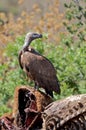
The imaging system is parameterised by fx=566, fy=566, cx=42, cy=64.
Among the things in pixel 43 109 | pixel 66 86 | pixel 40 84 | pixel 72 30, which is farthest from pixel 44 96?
pixel 72 30

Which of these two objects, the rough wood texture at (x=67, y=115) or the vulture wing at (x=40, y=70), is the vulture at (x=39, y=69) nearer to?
the vulture wing at (x=40, y=70)

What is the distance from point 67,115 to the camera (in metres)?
8.30

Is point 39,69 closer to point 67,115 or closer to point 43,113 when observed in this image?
point 43,113

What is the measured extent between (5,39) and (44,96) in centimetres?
1742

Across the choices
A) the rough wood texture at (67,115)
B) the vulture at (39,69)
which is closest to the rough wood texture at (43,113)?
the rough wood texture at (67,115)

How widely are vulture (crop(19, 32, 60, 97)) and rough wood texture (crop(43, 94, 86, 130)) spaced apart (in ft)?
8.90

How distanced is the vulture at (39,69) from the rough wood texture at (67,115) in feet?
8.90

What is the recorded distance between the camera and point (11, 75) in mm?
17031

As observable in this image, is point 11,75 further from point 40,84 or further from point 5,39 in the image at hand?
point 5,39

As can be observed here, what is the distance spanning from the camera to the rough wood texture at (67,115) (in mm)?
8201

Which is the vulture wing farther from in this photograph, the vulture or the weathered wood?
the weathered wood

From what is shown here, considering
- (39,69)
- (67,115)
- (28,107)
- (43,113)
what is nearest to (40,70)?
(39,69)

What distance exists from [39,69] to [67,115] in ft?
11.7

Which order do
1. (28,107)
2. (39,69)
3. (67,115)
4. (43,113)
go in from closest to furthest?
(67,115) → (43,113) → (28,107) → (39,69)
